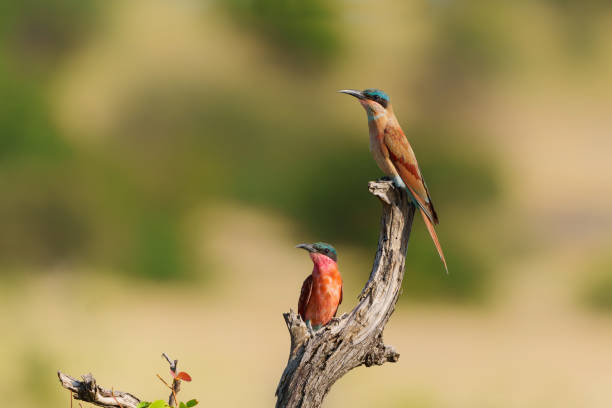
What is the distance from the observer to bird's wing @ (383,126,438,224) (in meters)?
2.88

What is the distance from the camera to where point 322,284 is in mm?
3000

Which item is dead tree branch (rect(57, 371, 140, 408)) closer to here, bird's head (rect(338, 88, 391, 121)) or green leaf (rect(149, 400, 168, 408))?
green leaf (rect(149, 400, 168, 408))

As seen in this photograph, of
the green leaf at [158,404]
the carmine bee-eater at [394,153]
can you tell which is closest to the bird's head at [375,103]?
the carmine bee-eater at [394,153]

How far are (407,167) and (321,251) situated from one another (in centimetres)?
58

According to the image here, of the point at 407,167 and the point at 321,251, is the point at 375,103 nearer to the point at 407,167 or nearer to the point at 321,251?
the point at 407,167

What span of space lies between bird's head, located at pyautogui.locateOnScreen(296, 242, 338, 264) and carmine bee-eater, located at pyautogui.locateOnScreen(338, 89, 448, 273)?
0.45m

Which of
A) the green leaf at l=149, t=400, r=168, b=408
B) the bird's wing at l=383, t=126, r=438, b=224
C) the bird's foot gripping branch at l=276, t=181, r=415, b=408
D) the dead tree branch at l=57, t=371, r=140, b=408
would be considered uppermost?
the bird's wing at l=383, t=126, r=438, b=224

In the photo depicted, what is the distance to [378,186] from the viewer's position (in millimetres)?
2809

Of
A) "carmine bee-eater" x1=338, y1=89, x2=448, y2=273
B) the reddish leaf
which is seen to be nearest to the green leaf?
the reddish leaf

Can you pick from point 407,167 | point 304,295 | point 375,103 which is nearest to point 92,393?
point 304,295

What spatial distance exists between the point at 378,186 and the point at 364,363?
2.64 ft

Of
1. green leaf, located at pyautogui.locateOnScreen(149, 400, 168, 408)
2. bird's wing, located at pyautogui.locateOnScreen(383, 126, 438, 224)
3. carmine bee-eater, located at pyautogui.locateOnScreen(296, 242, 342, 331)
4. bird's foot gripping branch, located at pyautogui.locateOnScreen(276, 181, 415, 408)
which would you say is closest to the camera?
green leaf, located at pyautogui.locateOnScreen(149, 400, 168, 408)

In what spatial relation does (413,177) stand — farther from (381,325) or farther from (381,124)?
(381,325)

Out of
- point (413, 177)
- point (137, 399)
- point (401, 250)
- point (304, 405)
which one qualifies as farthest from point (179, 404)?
point (413, 177)
